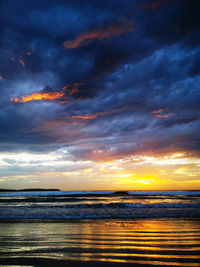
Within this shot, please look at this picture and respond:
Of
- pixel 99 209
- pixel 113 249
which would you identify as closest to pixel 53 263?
pixel 113 249

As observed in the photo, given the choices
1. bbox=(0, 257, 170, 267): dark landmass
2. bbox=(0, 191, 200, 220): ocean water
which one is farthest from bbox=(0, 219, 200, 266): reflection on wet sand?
bbox=(0, 191, 200, 220): ocean water

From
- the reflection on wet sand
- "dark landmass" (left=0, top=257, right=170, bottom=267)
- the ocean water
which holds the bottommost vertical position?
the ocean water

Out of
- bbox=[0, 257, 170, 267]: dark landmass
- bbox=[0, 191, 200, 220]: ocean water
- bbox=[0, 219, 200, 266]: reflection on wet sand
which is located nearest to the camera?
bbox=[0, 257, 170, 267]: dark landmass

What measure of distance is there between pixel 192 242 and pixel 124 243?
9.54 ft

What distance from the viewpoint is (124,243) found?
318 inches

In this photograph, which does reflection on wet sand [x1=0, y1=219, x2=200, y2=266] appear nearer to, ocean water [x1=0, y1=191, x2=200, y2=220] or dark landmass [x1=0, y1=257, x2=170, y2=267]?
dark landmass [x1=0, y1=257, x2=170, y2=267]

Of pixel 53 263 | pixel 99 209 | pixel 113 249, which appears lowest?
pixel 99 209

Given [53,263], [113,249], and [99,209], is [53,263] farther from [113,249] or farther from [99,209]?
[99,209]

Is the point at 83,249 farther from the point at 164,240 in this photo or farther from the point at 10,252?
the point at 164,240

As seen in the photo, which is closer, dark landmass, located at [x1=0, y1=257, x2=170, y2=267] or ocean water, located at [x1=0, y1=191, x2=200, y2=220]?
dark landmass, located at [x1=0, y1=257, x2=170, y2=267]

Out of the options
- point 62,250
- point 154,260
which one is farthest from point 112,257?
point 62,250

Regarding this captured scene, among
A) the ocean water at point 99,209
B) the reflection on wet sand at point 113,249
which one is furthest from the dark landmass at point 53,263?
the ocean water at point 99,209

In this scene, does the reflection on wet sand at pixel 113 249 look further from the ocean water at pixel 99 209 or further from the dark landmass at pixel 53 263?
the ocean water at pixel 99 209

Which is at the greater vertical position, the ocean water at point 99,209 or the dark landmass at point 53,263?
the dark landmass at point 53,263
